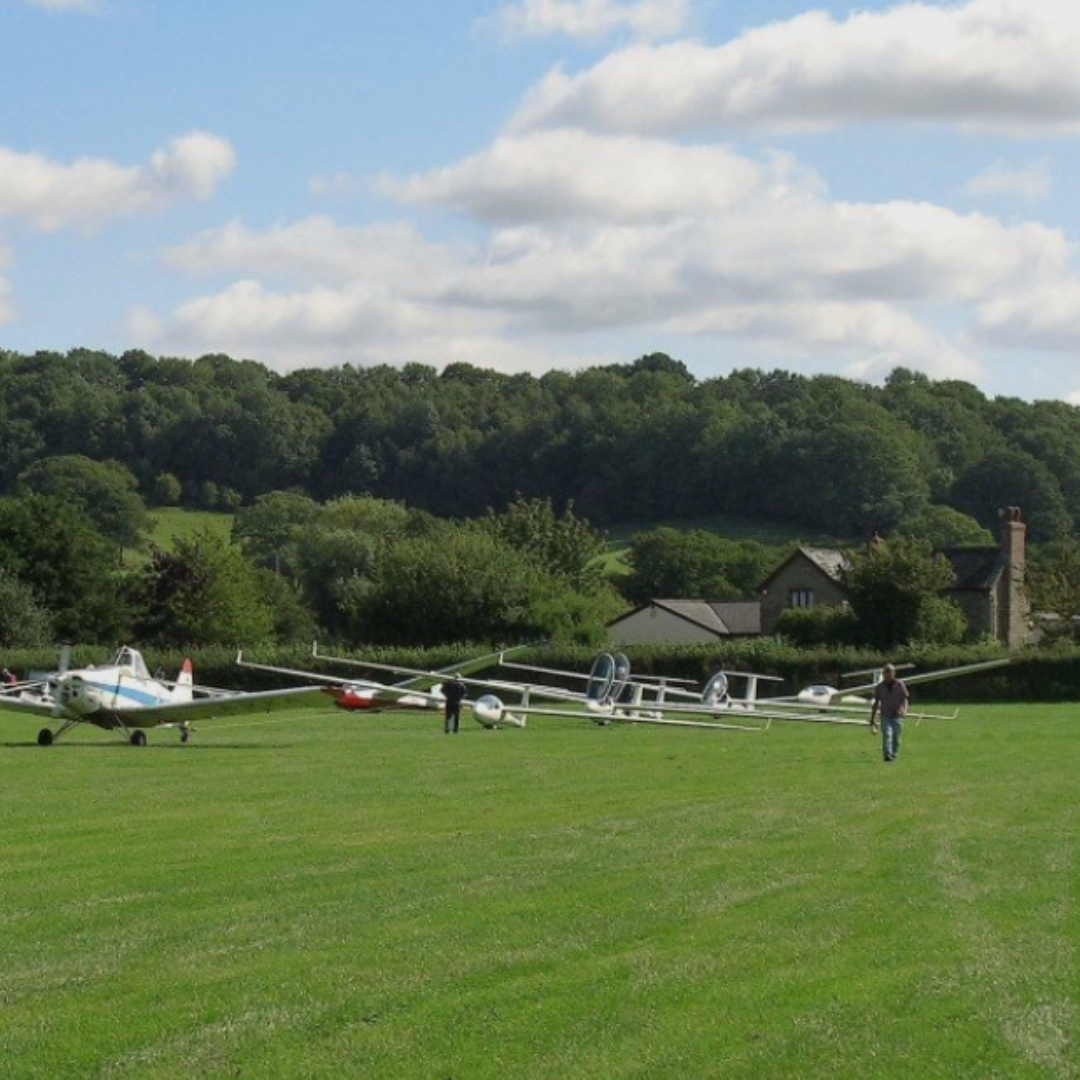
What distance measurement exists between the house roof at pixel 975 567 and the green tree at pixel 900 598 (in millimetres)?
8125

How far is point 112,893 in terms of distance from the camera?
41.5 feet

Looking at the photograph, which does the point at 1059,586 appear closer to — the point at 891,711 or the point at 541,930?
the point at 891,711

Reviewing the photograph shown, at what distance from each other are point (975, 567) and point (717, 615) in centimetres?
1585

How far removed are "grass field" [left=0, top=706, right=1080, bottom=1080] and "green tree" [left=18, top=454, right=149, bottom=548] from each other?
11468cm

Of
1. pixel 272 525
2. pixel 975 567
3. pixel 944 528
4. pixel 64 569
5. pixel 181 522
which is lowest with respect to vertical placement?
pixel 64 569

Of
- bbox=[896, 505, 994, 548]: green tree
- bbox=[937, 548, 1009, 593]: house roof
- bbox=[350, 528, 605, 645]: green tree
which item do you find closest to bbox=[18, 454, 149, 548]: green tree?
bbox=[896, 505, 994, 548]: green tree

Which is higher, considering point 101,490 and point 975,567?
point 101,490

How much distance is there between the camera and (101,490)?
13725 cm

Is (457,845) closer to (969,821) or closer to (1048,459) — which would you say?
(969,821)

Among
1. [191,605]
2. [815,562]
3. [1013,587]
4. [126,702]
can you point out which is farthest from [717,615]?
[126,702]

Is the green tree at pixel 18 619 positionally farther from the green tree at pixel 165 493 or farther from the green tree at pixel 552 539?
the green tree at pixel 165 493

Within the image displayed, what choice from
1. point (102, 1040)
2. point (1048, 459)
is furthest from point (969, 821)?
point (1048, 459)

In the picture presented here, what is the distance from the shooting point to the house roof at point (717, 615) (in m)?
91.8

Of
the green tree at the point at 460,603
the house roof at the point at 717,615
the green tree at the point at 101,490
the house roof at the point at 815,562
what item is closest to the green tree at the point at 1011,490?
the house roof at the point at 717,615
